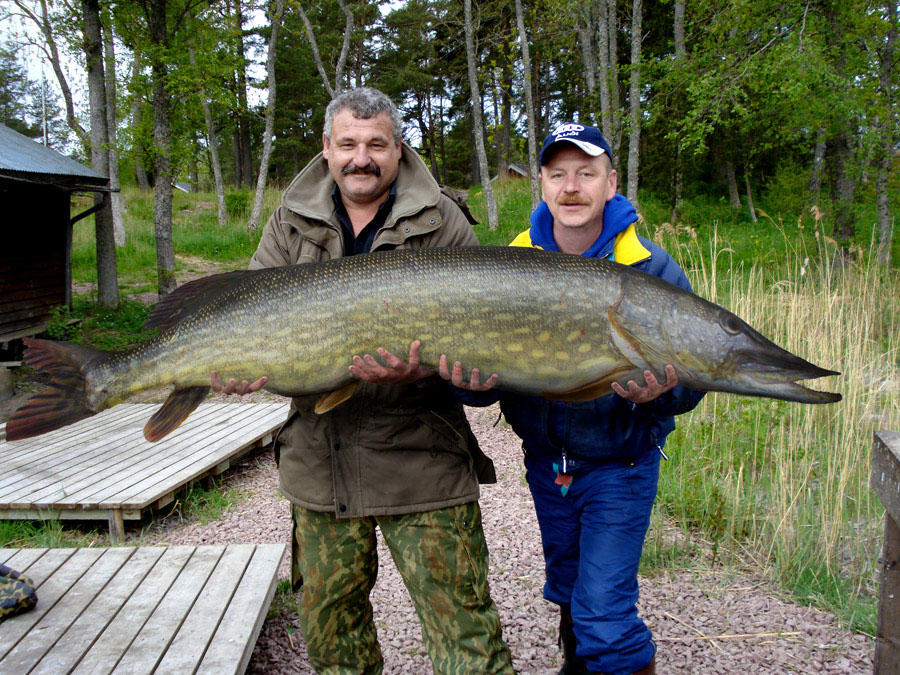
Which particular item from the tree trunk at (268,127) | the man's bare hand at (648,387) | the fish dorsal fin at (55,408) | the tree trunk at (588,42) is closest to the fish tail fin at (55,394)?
the fish dorsal fin at (55,408)

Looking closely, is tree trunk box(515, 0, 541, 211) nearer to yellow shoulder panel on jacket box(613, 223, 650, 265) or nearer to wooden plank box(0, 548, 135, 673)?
yellow shoulder panel on jacket box(613, 223, 650, 265)

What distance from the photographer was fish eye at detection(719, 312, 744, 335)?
209 cm

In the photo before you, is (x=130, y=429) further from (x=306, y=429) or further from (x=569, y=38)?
(x=569, y=38)

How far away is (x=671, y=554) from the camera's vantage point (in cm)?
369

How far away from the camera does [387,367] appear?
2.15 metres

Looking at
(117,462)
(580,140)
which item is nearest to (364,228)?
(580,140)

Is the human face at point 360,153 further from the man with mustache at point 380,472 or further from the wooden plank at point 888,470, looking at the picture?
the wooden plank at point 888,470

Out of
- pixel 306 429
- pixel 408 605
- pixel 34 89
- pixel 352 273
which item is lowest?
pixel 408 605

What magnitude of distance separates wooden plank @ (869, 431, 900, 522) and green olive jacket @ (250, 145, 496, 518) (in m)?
1.30

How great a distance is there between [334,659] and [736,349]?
1902mm

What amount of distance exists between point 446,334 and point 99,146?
13.0 meters

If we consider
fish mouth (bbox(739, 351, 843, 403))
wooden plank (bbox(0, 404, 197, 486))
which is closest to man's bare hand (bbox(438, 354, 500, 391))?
fish mouth (bbox(739, 351, 843, 403))

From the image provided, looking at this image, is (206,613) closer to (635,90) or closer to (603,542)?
(603,542)

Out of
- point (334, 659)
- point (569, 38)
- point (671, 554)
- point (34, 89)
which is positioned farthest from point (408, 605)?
point (34, 89)
